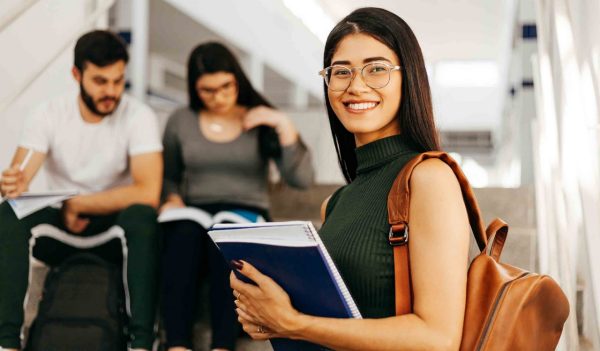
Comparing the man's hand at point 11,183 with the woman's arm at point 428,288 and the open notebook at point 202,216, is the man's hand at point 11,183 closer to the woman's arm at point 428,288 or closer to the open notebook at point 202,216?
the open notebook at point 202,216

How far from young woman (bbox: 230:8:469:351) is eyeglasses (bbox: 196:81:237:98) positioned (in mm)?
1514

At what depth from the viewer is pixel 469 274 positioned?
41.6 inches

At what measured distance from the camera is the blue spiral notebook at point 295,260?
1045mm

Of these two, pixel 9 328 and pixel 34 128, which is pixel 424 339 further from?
pixel 34 128

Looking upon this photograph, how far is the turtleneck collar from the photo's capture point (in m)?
1.25

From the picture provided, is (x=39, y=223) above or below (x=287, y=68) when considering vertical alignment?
below

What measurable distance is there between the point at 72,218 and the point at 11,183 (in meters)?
0.23

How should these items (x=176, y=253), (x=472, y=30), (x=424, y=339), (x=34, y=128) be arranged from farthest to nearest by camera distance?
1. (x=472, y=30)
2. (x=34, y=128)
3. (x=176, y=253)
4. (x=424, y=339)

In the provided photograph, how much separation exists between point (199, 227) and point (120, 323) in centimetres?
40

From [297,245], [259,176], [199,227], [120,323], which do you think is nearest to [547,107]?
[259,176]

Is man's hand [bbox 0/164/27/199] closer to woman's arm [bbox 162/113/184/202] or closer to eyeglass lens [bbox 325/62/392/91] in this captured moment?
woman's arm [bbox 162/113/184/202]

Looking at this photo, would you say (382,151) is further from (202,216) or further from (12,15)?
(12,15)

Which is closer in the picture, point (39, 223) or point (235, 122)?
point (39, 223)

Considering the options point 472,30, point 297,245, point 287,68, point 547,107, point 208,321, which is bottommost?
point 208,321
